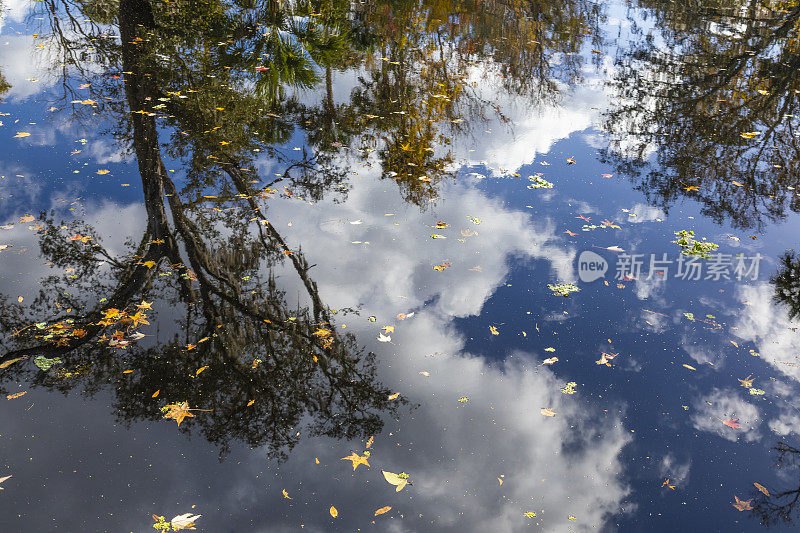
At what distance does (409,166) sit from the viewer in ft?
21.8

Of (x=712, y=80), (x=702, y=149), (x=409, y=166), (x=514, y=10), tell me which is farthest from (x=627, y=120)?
(x=514, y=10)

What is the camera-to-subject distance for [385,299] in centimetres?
439

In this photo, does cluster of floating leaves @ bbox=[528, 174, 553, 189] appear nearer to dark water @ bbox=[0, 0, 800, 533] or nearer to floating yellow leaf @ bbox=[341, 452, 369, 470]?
dark water @ bbox=[0, 0, 800, 533]

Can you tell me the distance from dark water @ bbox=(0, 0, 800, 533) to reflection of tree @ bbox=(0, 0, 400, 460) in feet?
0.08

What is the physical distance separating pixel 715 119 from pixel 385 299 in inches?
273

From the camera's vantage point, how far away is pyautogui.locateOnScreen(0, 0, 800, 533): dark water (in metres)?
2.95

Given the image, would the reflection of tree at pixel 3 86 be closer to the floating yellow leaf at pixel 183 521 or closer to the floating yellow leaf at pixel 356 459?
the floating yellow leaf at pixel 183 521

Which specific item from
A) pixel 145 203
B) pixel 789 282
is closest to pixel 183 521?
pixel 145 203

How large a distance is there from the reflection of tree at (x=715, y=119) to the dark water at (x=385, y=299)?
0.07 metres

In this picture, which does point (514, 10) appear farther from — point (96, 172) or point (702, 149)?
point (96, 172)

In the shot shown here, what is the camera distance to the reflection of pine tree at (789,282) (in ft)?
15.4

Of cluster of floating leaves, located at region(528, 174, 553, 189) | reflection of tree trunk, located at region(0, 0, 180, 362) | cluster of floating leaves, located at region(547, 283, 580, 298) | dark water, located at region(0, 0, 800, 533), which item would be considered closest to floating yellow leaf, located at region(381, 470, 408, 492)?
dark water, located at region(0, 0, 800, 533)

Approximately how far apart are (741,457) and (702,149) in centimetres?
543

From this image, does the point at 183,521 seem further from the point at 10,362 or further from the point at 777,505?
the point at 777,505
